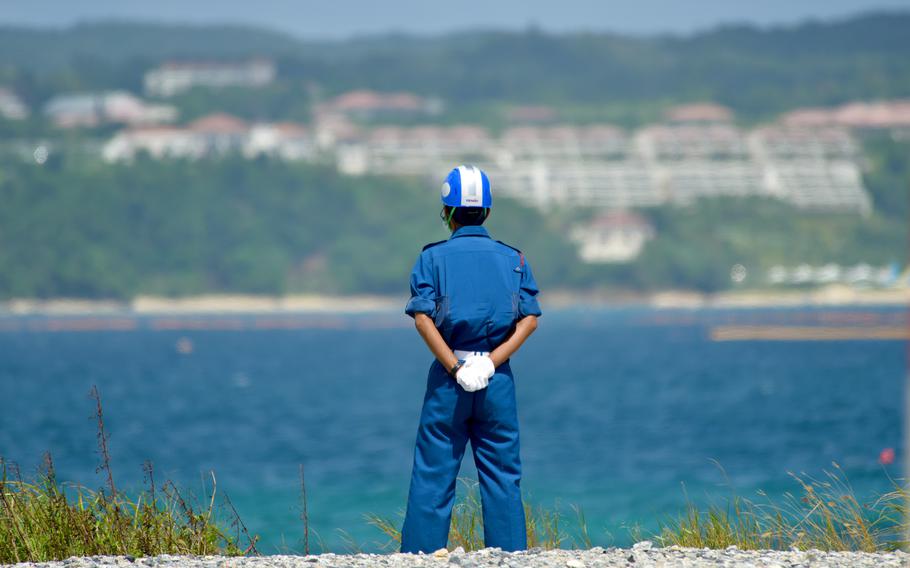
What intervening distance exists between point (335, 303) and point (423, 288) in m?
154

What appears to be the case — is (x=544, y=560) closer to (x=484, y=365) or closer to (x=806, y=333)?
(x=484, y=365)

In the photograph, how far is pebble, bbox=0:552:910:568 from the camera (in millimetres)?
5945

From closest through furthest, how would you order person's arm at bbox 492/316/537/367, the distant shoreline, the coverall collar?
1. person's arm at bbox 492/316/537/367
2. the coverall collar
3. the distant shoreline

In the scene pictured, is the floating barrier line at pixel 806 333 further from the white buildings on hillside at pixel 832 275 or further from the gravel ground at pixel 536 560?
the gravel ground at pixel 536 560

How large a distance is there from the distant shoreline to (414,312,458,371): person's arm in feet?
505

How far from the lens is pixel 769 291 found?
157250mm

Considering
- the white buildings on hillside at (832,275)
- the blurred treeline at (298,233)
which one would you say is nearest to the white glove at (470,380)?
the white buildings on hillside at (832,275)

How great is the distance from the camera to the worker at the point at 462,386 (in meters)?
6.31

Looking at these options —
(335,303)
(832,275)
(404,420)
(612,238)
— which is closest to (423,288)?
(404,420)

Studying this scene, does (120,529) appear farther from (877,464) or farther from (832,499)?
(877,464)

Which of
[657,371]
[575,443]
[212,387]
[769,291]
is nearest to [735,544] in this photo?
[575,443]

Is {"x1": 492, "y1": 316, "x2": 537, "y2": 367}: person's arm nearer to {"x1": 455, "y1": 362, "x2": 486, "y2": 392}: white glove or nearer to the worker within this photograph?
the worker

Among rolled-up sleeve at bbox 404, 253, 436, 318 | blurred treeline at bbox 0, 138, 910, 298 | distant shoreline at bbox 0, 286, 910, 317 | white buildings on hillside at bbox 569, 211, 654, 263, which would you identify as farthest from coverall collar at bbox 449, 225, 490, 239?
white buildings on hillside at bbox 569, 211, 654, 263

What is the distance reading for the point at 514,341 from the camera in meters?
6.33
